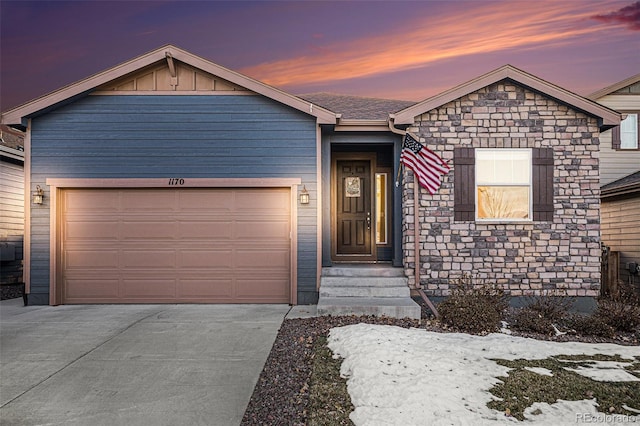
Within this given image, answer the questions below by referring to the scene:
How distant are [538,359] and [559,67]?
1148 centimetres

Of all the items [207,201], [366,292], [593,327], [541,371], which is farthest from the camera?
[207,201]

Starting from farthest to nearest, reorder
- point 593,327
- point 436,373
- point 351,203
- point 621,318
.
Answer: point 351,203 < point 621,318 < point 593,327 < point 436,373

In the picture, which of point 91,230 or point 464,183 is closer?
point 464,183

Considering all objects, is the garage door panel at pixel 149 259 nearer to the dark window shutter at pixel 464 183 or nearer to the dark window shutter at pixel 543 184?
the dark window shutter at pixel 464 183

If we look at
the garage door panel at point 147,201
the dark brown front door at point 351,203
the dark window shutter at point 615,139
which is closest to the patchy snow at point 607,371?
the dark brown front door at point 351,203

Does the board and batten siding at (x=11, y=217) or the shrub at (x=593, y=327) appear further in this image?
the board and batten siding at (x=11, y=217)

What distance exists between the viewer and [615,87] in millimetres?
11672

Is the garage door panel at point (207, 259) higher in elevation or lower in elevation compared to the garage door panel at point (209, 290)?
higher

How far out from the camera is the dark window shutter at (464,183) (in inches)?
307

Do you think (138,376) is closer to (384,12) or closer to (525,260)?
(525,260)

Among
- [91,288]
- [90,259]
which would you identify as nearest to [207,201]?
[90,259]

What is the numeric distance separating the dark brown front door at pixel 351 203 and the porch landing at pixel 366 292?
52.2 inches

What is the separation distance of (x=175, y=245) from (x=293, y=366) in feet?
15.1

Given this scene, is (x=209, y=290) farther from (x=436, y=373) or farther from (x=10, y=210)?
(x=10, y=210)
